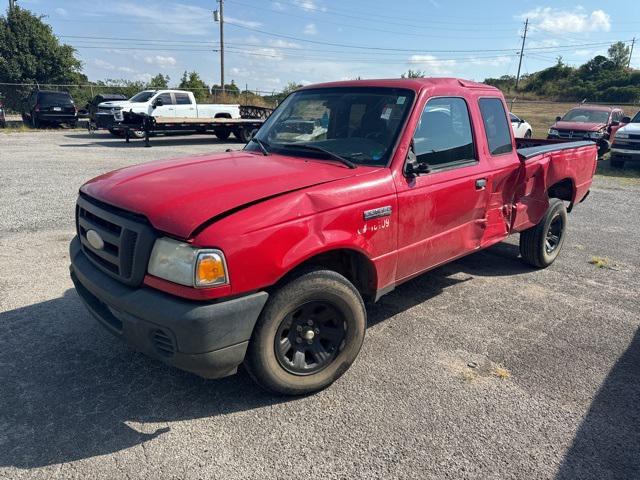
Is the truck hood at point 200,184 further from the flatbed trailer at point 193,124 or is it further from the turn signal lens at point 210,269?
the flatbed trailer at point 193,124

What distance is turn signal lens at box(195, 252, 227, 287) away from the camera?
2373mm

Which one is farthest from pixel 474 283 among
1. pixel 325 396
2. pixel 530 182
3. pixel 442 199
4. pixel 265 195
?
pixel 265 195

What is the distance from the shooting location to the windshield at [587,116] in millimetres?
16516

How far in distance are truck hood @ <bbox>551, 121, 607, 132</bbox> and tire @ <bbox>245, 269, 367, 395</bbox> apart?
1582 centimetres

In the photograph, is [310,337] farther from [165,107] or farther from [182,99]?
[182,99]

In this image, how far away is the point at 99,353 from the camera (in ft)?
11.1

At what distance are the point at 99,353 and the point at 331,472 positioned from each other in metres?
1.98

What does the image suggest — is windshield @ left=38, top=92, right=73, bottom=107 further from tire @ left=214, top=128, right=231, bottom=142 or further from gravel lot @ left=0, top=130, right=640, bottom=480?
gravel lot @ left=0, top=130, right=640, bottom=480

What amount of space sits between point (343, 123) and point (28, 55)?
3272 cm

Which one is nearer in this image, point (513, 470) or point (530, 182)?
point (513, 470)

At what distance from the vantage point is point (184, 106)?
63.2 feet

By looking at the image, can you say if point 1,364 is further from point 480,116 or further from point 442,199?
point 480,116

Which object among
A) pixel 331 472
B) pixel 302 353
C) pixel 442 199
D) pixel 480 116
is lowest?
pixel 331 472

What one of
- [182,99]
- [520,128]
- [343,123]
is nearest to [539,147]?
[343,123]
